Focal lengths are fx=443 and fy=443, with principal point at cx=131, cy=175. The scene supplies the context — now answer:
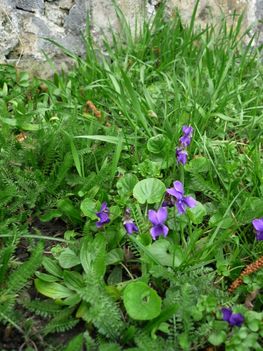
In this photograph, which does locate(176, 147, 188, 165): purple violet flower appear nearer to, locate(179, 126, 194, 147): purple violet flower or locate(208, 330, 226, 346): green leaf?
locate(179, 126, 194, 147): purple violet flower

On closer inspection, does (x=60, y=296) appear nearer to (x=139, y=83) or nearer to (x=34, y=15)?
(x=139, y=83)

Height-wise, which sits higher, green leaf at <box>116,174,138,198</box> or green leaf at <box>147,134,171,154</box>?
green leaf at <box>147,134,171,154</box>

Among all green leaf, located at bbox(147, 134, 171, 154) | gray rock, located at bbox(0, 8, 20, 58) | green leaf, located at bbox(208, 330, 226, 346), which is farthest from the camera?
gray rock, located at bbox(0, 8, 20, 58)

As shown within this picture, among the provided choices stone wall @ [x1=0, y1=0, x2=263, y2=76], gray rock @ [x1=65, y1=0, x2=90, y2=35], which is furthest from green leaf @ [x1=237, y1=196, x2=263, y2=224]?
gray rock @ [x1=65, y1=0, x2=90, y2=35]

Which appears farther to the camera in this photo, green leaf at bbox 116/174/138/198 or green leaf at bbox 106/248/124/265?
green leaf at bbox 116/174/138/198

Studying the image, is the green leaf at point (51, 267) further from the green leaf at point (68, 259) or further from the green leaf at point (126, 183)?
the green leaf at point (126, 183)

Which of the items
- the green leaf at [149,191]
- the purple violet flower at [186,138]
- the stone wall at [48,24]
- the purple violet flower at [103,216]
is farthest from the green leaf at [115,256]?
the stone wall at [48,24]

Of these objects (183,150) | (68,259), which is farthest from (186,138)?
(68,259)

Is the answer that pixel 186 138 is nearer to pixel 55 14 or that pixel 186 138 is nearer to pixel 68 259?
pixel 68 259
